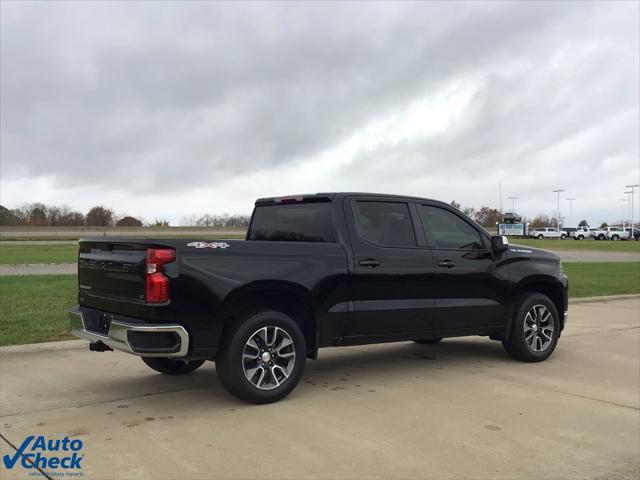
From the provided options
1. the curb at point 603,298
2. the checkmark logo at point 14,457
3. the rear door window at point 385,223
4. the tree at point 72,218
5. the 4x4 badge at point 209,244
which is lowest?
the curb at point 603,298

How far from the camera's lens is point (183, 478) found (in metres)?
3.66

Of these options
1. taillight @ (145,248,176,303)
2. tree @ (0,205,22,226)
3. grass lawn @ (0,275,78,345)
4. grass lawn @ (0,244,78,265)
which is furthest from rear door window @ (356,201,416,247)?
tree @ (0,205,22,226)

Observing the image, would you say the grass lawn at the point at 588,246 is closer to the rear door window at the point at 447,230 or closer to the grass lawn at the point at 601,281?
the grass lawn at the point at 601,281

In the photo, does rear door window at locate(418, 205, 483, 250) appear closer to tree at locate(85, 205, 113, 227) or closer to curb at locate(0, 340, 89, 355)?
curb at locate(0, 340, 89, 355)

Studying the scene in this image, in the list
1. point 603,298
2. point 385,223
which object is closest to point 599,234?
point 603,298

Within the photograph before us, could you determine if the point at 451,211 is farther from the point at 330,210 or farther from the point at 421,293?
the point at 330,210

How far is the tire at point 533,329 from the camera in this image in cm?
690

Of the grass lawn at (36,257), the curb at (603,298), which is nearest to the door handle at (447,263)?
the curb at (603,298)

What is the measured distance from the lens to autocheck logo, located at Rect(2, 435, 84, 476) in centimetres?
382

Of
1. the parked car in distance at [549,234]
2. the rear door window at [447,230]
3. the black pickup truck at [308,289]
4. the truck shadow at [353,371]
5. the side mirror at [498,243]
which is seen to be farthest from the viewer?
the parked car in distance at [549,234]

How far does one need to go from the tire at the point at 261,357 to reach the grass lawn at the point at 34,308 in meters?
3.74

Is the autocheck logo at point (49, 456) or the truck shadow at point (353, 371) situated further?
the truck shadow at point (353, 371)

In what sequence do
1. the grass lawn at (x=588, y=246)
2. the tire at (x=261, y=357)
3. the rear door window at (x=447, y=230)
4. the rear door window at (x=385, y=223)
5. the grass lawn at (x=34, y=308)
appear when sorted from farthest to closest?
the grass lawn at (x=588, y=246)
the grass lawn at (x=34, y=308)
the rear door window at (x=447, y=230)
the rear door window at (x=385, y=223)
the tire at (x=261, y=357)

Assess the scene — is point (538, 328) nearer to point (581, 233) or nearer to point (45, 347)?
point (45, 347)
